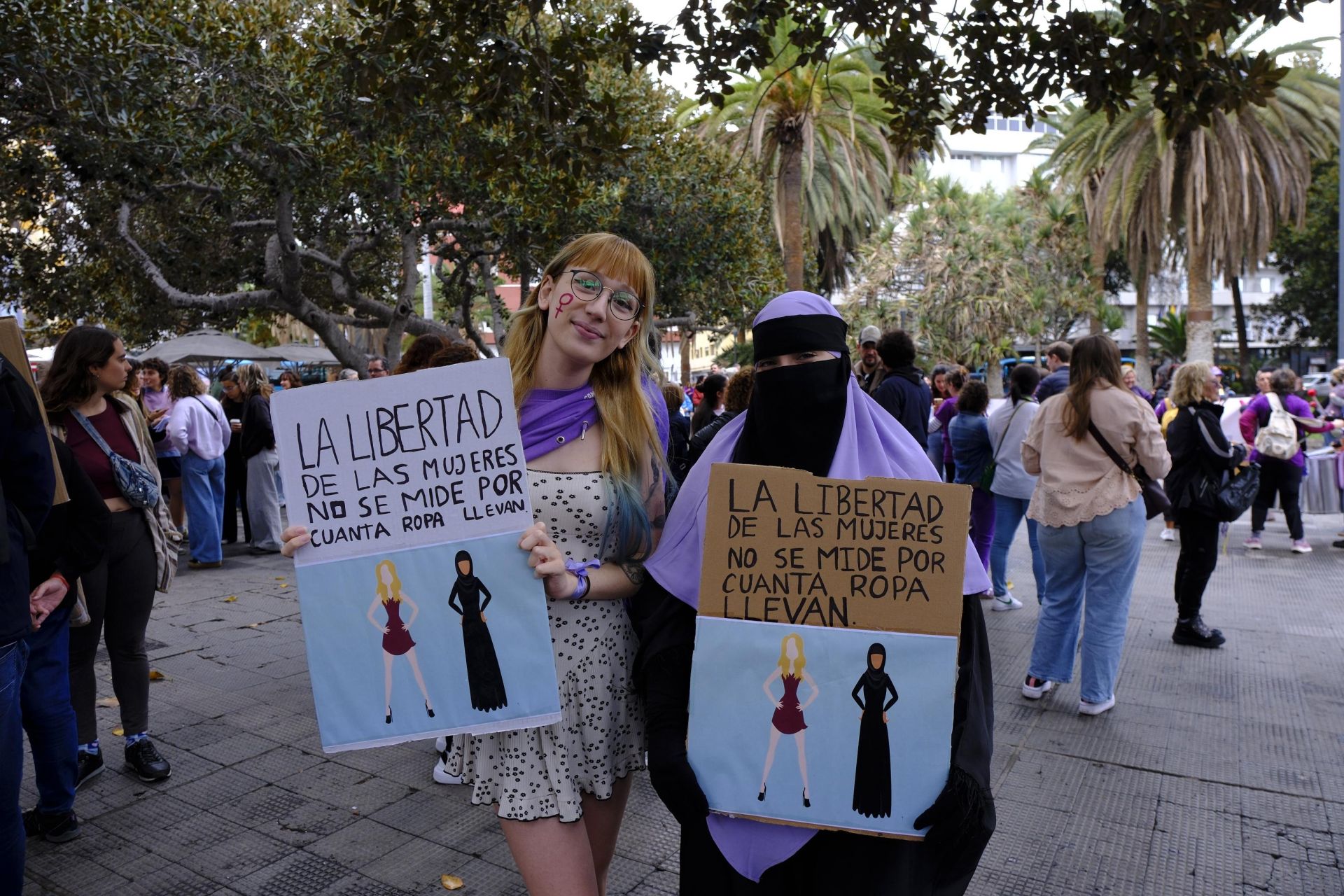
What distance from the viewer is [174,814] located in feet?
13.3

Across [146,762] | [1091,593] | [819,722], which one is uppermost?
[819,722]

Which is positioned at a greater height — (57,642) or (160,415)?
(160,415)

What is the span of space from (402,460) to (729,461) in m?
0.74

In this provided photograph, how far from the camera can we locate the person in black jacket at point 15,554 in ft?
8.90

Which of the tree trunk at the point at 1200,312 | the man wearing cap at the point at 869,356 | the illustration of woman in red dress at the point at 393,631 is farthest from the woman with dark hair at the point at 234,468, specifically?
the tree trunk at the point at 1200,312

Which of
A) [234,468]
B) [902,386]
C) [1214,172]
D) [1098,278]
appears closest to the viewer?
[902,386]

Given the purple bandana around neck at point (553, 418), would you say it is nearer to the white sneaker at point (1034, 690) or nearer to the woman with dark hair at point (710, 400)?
the white sneaker at point (1034, 690)

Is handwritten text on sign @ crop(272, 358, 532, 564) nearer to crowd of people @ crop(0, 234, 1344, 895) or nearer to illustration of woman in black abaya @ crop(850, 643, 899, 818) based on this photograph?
crowd of people @ crop(0, 234, 1344, 895)

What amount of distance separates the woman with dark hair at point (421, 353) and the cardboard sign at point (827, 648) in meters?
2.82

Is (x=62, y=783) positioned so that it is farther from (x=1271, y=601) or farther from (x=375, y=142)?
(x=375, y=142)

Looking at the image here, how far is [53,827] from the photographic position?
376 centimetres

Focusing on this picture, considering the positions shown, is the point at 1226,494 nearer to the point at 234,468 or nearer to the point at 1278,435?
the point at 1278,435

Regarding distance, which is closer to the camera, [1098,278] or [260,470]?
[260,470]

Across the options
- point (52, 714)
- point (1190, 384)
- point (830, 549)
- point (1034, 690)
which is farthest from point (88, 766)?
point (1190, 384)
